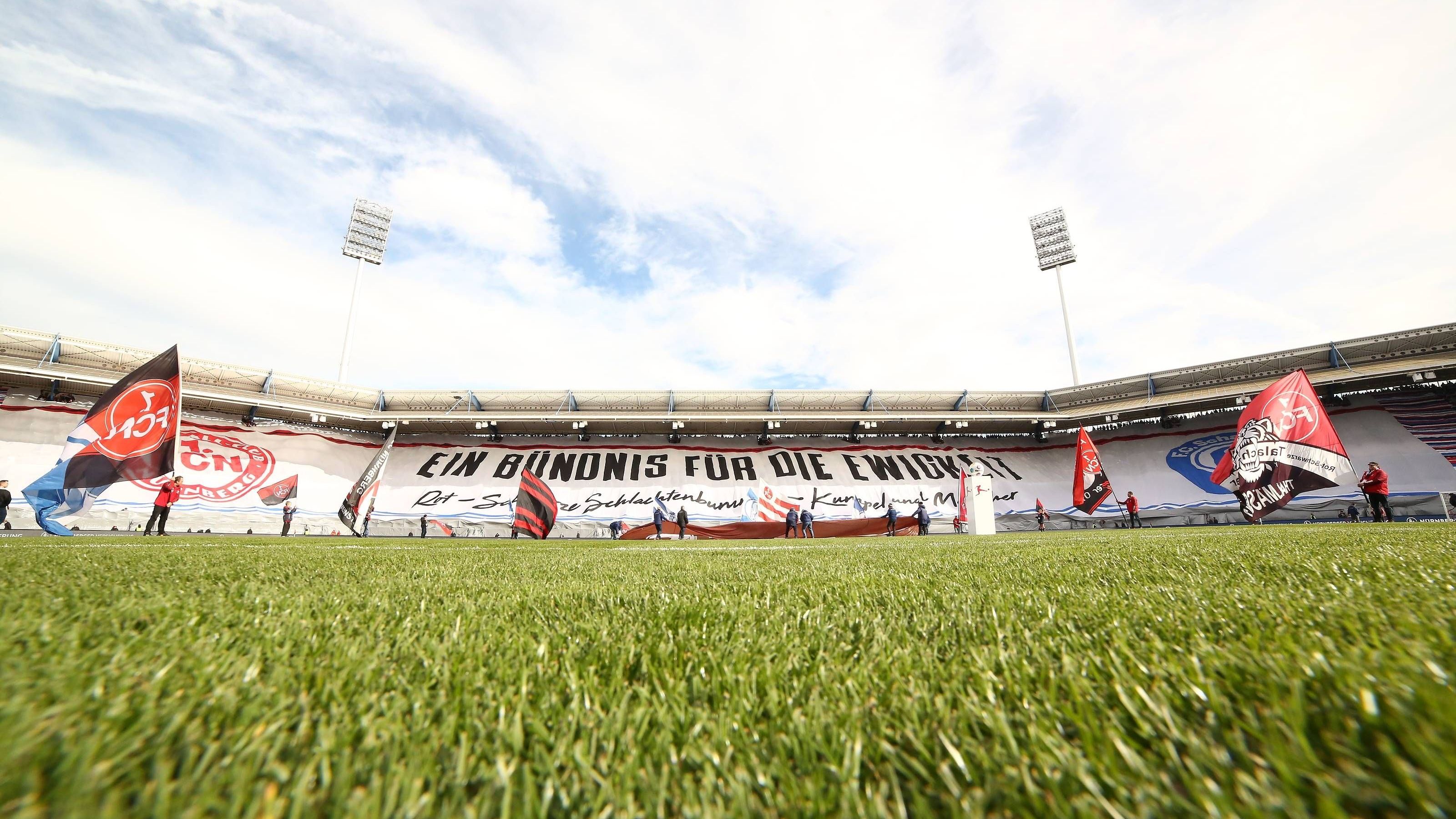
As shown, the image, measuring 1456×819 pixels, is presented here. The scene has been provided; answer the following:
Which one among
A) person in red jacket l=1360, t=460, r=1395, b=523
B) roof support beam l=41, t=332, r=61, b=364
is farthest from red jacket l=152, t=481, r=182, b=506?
person in red jacket l=1360, t=460, r=1395, b=523

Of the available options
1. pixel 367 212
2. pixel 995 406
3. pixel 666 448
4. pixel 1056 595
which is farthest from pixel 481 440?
pixel 1056 595

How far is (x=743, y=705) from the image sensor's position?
887 mm

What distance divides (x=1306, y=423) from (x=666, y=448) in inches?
873

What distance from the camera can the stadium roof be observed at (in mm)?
19828

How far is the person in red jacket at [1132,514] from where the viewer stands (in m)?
20.7

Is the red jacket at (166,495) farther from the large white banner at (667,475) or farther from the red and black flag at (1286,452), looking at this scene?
the red and black flag at (1286,452)

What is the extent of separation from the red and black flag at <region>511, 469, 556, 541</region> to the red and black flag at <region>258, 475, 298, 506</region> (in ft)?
48.7

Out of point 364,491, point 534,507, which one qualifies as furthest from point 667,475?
point 364,491

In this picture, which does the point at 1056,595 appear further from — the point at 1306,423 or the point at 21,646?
the point at 1306,423

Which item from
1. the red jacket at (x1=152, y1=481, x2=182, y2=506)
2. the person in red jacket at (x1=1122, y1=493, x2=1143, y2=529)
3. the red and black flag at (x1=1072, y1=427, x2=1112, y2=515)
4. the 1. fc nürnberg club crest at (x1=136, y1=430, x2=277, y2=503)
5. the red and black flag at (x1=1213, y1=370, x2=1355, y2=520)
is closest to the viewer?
the red and black flag at (x1=1213, y1=370, x2=1355, y2=520)

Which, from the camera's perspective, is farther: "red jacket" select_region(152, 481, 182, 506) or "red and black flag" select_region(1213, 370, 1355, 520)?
"red jacket" select_region(152, 481, 182, 506)

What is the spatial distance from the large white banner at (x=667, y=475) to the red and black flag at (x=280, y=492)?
168mm

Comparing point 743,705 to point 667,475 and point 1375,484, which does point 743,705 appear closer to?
point 1375,484

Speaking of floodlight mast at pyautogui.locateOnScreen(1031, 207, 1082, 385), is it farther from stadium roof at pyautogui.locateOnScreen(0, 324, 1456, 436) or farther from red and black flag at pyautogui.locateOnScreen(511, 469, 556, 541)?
red and black flag at pyautogui.locateOnScreen(511, 469, 556, 541)
